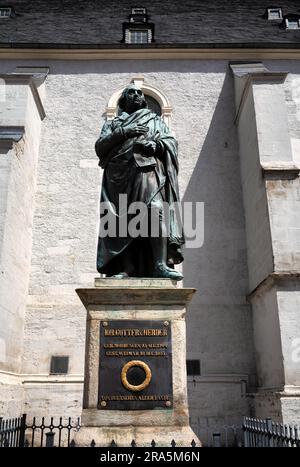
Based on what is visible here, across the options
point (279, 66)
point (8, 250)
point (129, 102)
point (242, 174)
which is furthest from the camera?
point (279, 66)

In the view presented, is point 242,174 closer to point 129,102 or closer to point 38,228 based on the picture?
point 38,228

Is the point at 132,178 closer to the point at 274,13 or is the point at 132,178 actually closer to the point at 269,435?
the point at 269,435

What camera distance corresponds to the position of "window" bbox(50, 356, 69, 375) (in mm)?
10891

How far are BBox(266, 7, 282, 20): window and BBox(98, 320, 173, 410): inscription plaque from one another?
16570 millimetres

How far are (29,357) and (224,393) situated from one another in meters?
4.82

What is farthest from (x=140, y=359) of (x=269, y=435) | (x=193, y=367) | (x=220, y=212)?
(x=220, y=212)

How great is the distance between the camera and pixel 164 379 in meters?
4.52

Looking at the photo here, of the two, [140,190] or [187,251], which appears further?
[187,251]

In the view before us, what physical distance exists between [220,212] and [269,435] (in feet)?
26.4

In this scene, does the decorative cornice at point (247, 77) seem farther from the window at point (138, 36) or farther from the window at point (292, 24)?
the window at point (292, 24)

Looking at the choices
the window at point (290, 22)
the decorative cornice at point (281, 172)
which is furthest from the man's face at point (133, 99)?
the window at point (290, 22)

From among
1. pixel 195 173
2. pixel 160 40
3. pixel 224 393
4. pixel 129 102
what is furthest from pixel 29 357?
pixel 160 40

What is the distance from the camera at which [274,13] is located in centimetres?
1770

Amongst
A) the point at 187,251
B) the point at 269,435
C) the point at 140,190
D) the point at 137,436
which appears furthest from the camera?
the point at 187,251
